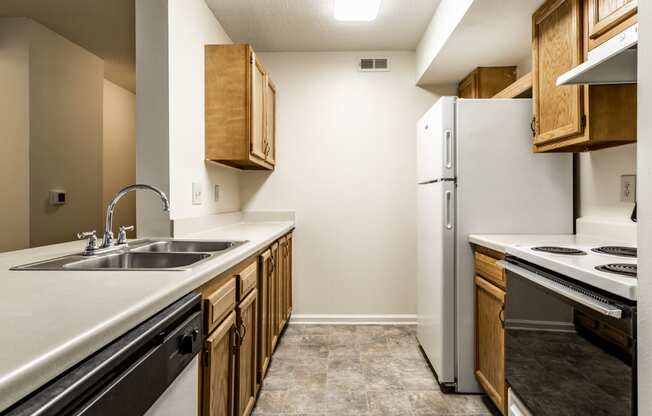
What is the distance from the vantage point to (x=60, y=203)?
3.49 meters

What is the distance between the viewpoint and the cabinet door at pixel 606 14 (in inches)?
58.3

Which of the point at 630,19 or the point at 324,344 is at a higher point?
the point at 630,19

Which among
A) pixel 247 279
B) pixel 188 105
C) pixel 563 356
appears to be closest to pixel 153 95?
pixel 188 105

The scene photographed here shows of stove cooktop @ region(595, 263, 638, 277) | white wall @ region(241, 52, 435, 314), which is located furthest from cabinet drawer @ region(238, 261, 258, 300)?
white wall @ region(241, 52, 435, 314)

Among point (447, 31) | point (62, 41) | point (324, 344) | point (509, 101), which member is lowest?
point (324, 344)

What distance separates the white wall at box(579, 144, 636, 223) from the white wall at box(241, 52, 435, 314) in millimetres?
1557

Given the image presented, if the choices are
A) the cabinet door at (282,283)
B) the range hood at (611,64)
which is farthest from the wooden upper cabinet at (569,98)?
the cabinet door at (282,283)

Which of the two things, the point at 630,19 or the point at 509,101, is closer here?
the point at 630,19

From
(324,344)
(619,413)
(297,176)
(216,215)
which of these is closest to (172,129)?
(216,215)

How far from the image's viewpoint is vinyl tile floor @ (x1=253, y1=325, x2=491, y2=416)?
219 centimetres

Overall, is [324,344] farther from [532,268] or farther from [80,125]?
[80,125]

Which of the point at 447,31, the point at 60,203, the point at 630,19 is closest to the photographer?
the point at 630,19

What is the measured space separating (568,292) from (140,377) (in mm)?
1239

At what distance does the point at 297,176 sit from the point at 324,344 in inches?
57.6
